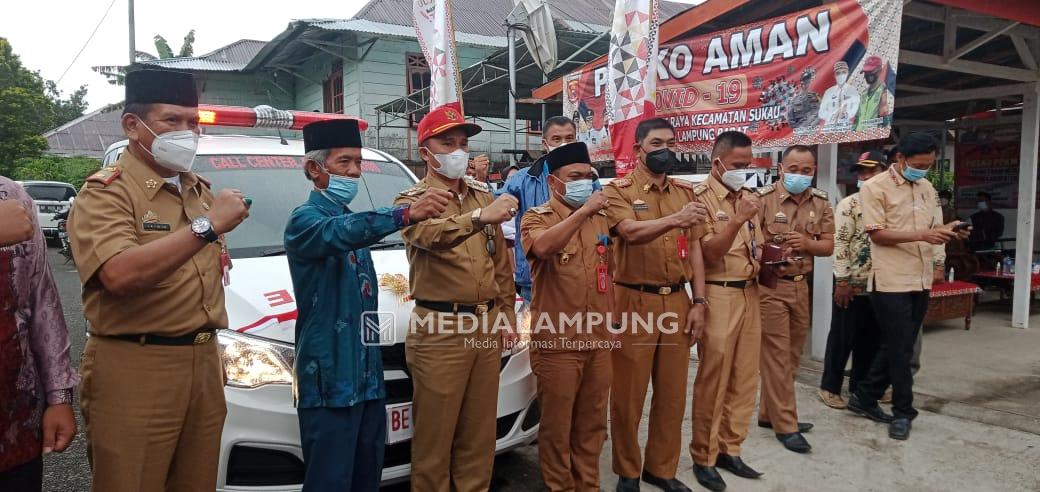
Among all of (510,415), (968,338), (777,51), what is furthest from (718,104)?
(510,415)

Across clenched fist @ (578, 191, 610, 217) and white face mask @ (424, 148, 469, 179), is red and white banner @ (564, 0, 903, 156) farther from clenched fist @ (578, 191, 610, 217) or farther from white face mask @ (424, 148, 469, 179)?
white face mask @ (424, 148, 469, 179)

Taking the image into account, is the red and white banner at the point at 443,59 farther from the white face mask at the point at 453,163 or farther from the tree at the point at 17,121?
the tree at the point at 17,121

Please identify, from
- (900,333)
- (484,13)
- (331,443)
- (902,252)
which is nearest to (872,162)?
(902,252)

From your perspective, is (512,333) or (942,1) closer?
(512,333)

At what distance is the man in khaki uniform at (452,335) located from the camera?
2.97 m

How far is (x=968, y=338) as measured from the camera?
7469 millimetres

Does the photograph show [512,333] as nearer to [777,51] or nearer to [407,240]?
[407,240]

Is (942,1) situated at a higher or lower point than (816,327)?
higher

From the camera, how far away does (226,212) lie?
202 centimetres

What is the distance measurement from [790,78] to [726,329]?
10.6 ft

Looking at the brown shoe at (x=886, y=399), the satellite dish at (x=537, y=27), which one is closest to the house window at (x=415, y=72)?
the satellite dish at (x=537, y=27)

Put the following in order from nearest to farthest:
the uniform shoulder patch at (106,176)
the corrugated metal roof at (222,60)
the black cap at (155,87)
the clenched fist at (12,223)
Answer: the clenched fist at (12,223)
the uniform shoulder patch at (106,176)
the black cap at (155,87)
the corrugated metal roof at (222,60)

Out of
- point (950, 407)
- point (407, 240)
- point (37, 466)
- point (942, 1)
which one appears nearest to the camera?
point (37, 466)

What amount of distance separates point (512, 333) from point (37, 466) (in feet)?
6.63
